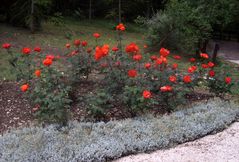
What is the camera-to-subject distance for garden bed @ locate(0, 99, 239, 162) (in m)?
3.31

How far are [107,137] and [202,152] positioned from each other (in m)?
1.04

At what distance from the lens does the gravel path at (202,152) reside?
3461 mm

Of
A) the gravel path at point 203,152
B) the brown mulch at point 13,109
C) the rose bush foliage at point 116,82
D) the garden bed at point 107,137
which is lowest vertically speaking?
the brown mulch at point 13,109

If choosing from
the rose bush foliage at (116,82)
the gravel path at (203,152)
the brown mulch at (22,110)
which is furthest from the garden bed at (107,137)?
the brown mulch at (22,110)

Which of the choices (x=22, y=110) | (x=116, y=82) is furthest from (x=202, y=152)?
(x=22, y=110)

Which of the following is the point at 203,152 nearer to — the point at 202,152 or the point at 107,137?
the point at 202,152

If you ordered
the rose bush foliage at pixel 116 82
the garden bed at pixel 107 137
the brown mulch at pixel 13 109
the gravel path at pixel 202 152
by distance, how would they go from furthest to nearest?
the brown mulch at pixel 13 109
the rose bush foliage at pixel 116 82
the gravel path at pixel 202 152
the garden bed at pixel 107 137

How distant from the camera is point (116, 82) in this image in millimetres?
4578

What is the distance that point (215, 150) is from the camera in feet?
12.1

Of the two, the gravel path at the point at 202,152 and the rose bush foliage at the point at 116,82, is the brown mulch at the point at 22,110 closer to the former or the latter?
the rose bush foliage at the point at 116,82

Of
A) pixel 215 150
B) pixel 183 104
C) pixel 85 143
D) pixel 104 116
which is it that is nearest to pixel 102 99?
pixel 104 116

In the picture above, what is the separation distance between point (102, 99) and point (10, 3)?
1011cm

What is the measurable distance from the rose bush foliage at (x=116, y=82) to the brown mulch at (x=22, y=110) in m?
0.11

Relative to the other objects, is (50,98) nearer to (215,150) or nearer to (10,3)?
(215,150)
